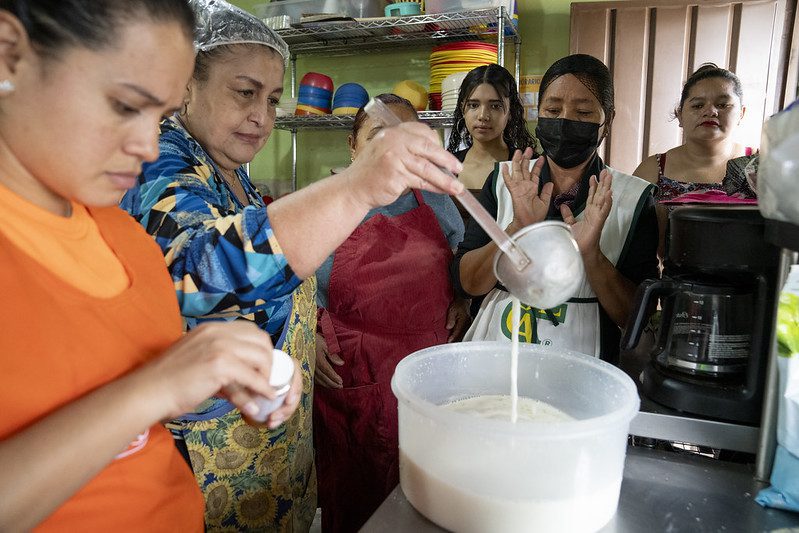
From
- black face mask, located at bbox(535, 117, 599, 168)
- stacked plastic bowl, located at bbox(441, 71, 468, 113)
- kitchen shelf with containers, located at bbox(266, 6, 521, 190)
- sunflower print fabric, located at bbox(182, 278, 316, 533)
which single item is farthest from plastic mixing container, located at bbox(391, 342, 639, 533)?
kitchen shelf with containers, located at bbox(266, 6, 521, 190)

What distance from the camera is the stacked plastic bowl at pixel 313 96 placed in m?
3.03

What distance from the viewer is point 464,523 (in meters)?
0.64

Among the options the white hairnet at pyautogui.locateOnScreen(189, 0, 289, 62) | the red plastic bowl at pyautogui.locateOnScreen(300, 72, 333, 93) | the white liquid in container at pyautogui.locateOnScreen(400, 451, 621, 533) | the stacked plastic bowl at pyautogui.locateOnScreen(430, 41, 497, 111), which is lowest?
the white liquid in container at pyautogui.locateOnScreen(400, 451, 621, 533)

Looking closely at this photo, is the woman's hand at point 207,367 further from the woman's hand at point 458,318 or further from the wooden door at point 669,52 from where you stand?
the wooden door at point 669,52

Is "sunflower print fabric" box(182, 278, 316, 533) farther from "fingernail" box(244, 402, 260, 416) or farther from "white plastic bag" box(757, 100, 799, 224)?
"white plastic bag" box(757, 100, 799, 224)

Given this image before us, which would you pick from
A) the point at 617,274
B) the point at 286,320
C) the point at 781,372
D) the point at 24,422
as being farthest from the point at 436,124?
the point at 24,422

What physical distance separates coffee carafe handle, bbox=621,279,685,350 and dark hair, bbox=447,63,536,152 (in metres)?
1.62

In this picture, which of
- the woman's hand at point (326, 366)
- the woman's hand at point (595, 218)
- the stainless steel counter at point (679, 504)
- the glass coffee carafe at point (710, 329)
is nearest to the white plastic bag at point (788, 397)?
the stainless steel counter at point (679, 504)

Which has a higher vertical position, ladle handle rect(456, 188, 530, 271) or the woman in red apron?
ladle handle rect(456, 188, 530, 271)

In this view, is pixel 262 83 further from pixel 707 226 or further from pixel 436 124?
pixel 436 124

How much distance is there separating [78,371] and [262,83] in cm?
72

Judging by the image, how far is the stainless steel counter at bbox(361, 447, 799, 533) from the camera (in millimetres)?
663

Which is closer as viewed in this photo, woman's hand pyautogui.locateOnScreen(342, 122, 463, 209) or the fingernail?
the fingernail

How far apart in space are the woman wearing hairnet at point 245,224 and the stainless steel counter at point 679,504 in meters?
0.34
